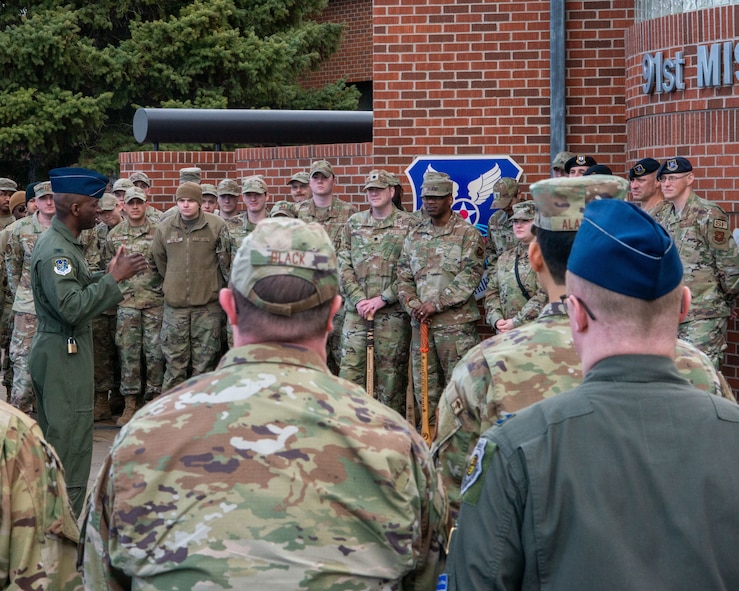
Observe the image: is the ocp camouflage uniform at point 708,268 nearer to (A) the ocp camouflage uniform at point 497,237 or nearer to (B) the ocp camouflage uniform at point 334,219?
A: (A) the ocp camouflage uniform at point 497,237

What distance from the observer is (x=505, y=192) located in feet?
30.6

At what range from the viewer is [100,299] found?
6.03 metres

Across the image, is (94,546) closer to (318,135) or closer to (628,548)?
(628,548)

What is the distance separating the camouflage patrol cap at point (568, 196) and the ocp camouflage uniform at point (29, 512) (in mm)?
1490

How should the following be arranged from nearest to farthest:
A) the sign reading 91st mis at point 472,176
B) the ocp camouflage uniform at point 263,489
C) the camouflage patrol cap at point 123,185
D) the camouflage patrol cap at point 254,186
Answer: the ocp camouflage uniform at point 263,489 → the sign reading 91st mis at point 472,176 → the camouflage patrol cap at point 254,186 → the camouflage patrol cap at point 123,185

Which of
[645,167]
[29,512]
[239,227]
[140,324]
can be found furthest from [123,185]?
[29,512]

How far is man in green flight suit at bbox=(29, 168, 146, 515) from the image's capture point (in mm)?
5996

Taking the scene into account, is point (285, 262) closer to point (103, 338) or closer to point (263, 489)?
point (263, 489)

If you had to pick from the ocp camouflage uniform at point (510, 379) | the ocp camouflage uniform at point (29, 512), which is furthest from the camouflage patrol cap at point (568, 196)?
the ocp camouflage uniform at point (29, 512)

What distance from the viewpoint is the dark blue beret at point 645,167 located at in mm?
8656

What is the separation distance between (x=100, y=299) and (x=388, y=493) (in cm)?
388

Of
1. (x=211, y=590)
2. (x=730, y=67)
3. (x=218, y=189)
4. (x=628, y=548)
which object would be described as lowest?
(x=211, y=590)

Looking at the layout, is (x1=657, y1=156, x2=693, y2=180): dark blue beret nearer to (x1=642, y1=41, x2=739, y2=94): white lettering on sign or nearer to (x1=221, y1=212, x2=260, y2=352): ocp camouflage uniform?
(x1=642, y1=41, x2=739, y2=94): white lettering on sign

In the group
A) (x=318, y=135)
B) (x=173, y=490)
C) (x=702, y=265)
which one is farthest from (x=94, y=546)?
(x=318, y=135)
